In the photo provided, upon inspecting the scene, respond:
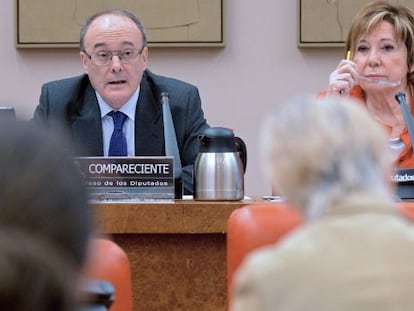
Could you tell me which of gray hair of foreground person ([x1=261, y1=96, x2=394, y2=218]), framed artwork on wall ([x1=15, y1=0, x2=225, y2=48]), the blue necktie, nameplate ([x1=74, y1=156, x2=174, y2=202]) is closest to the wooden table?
nameplate ([x1=74, y1=156, x2=174, y2=202])

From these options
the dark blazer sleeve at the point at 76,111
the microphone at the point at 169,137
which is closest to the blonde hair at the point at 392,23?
the microphone at the point at 169,137

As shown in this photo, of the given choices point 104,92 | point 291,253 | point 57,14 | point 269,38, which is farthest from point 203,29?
point 291,253

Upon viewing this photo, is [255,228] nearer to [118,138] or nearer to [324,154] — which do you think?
[324,154]

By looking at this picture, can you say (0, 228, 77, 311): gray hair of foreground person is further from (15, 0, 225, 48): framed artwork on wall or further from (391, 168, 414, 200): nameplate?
(15, 0, 225, 48): framed artwork on wall

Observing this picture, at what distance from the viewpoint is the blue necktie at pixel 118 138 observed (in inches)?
150

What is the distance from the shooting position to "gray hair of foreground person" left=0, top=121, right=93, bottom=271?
0.99 metres

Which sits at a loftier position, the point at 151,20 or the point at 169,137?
the point at 151,20

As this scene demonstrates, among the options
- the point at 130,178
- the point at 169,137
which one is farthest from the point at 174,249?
the point at 169,137

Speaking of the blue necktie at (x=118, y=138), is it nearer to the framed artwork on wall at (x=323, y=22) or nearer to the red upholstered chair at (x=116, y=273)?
the framed artwork on wall at (x=323, y=22)

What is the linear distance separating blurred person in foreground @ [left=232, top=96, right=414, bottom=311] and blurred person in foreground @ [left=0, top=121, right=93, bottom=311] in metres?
0.45

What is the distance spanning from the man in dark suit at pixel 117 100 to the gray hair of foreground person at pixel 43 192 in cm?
276

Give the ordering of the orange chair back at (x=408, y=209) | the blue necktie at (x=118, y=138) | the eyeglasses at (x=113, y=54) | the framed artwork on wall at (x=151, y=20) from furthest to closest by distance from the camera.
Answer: the framed artwork on wall at (x=151, y=20), the eyeglasses at (x=113, y=54), the blue necktie at (x=118, y=138), the orange chair back at (x=408, y=209)

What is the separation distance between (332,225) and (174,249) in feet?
4.97

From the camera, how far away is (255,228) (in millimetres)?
2227
